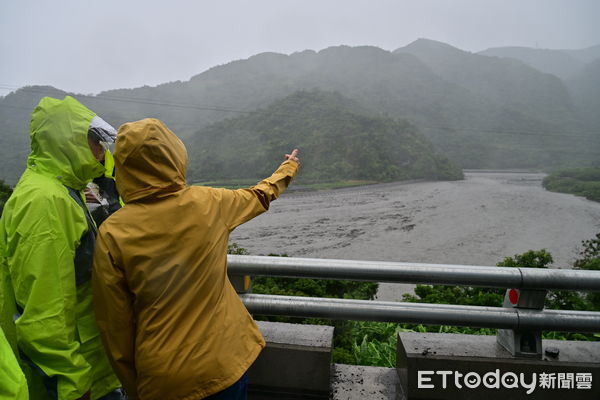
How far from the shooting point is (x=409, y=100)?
72500mm

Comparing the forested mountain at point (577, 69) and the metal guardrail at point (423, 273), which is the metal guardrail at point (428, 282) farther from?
the forested mountain at point (577, 69)

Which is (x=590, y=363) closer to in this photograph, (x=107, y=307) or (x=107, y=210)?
(x=107, y=307)

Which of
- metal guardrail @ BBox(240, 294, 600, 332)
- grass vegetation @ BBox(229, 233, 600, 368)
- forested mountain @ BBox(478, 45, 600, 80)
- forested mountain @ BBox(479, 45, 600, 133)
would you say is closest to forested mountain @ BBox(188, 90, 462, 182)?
grass vegetation @ BBox(229, 233, 600, 368)

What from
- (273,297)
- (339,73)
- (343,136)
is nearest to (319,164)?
(343,136)

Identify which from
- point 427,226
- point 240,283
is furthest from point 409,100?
point 240,283

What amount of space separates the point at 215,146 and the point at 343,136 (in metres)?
13.4

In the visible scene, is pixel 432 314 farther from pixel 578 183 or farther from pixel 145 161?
pixel 578 183

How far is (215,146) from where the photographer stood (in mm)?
38812

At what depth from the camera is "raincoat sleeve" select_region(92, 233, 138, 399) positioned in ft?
3.87

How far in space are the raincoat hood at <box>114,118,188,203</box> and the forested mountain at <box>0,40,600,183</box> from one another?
26.4 m

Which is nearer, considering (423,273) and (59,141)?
(59,141)

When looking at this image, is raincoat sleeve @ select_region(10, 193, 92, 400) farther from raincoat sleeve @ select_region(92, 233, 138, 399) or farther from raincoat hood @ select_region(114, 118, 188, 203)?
raincoat hood @ select_region(114, 118, 188, 203)

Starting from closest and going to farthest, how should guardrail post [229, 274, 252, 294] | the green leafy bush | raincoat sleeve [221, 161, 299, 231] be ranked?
raincoat sleeve [221, 161, 299, 231] → guardrail post [229, 274, 252, 294] → the green leafy bush

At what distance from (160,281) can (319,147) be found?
116 ft
